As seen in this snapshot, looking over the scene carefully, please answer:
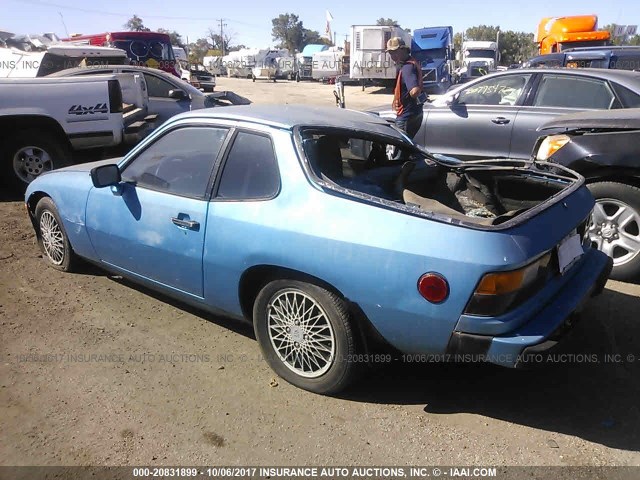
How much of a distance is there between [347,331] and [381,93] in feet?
93.6

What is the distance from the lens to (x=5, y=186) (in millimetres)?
7102

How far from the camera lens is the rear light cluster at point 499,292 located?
2.48 meters

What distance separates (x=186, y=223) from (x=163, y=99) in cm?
677

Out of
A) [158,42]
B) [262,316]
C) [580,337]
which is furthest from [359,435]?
[158,42]

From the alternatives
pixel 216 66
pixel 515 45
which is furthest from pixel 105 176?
pixel 515 45

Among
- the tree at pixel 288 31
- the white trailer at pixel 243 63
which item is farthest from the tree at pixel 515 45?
the tree at pixel 288 31

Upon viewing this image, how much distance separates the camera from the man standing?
6.88m

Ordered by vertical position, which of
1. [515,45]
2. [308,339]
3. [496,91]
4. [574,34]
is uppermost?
[515,45]

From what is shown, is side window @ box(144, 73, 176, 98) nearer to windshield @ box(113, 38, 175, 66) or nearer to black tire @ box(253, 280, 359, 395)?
black tire @ box(253, 280, 359, 395)

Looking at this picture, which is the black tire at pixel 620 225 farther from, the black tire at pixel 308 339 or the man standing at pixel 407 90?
the man standing at pixel 407 90

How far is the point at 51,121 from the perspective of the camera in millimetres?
6969

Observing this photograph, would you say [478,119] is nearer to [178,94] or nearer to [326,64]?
[178,94]

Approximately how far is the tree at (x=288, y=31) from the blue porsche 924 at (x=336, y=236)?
368 ft

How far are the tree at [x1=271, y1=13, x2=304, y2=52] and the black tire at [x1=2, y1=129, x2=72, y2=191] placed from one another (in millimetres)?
108859
